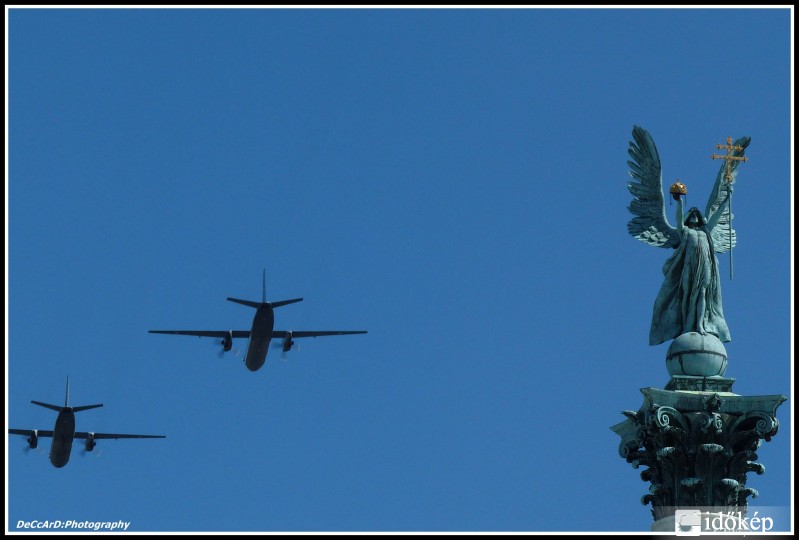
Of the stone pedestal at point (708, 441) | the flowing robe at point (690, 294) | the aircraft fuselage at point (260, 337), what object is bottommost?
the stone pedestal at point (708, 441)

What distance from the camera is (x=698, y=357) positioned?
66.4 m

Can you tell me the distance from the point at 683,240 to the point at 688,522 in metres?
9.61

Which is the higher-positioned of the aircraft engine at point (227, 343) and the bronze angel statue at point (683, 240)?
the aircraft engine at point (227, 343)

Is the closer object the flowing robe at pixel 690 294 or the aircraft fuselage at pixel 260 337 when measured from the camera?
the flowing robe at pixel 690 294

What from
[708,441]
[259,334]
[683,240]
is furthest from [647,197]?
[259,334]

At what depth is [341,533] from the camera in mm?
66500

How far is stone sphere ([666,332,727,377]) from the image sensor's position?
66.3 m

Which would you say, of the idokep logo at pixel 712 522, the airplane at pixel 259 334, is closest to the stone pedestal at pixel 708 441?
the idokep logo at pixel 712 522

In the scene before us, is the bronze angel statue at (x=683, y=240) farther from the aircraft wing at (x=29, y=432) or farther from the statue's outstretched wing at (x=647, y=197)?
the aircraft wing at (x=29, y=432)

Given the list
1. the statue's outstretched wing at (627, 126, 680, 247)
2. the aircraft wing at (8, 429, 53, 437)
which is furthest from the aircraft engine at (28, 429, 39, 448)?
the statue's outstretched wing at (627, 126, 680, 247)

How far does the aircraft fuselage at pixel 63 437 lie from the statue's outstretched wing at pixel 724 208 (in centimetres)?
5524

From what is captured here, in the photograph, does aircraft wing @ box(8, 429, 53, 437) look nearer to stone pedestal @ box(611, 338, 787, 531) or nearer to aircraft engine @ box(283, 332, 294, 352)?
aircraft engine @ box(283, 332, 294, 352)

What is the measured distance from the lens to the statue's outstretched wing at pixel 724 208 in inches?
2744

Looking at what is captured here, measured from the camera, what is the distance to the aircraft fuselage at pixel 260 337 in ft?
378
